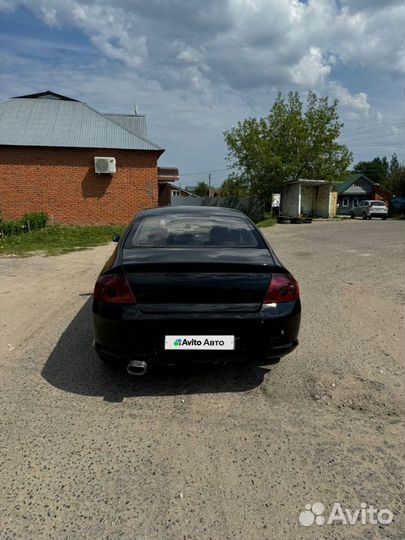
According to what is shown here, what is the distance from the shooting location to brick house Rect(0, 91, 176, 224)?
18.4 m

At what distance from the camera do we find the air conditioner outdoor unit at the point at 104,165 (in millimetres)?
18578

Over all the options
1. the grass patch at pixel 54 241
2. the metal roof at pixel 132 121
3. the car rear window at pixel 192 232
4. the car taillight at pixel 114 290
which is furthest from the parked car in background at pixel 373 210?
the car taillight at pixel 114 290

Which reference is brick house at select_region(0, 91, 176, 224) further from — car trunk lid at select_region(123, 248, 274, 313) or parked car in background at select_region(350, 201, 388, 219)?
parked car in background at select_region(350, 201, 388, 219)

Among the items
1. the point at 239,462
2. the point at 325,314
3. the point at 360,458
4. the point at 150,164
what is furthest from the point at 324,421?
the point at 150,164

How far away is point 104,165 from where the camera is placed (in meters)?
18.7

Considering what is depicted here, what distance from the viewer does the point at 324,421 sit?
2.85m

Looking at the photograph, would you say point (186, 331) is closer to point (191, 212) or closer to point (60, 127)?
point (191, 212)

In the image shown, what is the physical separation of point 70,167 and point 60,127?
2.34 meters

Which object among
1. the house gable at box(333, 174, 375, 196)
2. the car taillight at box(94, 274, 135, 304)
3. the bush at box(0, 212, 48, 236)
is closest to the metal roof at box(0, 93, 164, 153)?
the bush at box(0, 212, 48, 236)

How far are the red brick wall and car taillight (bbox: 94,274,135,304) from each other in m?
17.0

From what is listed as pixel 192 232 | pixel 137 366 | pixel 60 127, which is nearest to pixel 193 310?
pixel 137 366

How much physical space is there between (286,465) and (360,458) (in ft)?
1.56

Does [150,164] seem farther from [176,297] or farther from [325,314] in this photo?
[176,297]

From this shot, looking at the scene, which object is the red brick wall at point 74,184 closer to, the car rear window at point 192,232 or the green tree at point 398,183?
the car rear window at point 192,232
